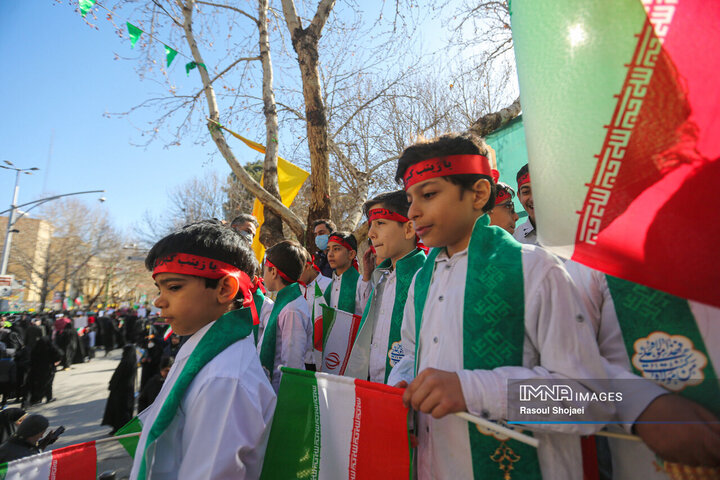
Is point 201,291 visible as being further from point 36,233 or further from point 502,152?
point 36,233

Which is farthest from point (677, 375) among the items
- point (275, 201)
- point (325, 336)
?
point (275, 201)

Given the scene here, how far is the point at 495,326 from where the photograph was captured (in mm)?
1318

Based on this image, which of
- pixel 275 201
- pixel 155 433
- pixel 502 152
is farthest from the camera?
pixel 275 201

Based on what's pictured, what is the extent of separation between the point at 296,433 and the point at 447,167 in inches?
54.0

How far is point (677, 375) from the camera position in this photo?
1.10 m

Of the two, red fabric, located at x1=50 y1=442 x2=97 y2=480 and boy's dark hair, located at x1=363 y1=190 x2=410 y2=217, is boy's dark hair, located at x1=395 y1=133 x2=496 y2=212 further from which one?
red fabric, located at x1=50 y1=442 x2=97 y2=480

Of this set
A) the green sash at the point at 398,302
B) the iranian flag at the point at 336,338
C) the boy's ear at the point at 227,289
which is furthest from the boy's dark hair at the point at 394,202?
the boy's ear at the point at 227,289

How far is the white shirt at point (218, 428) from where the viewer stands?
1391mm

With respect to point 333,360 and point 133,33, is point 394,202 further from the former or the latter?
point 133,33

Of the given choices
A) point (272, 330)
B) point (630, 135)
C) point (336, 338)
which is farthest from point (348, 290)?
point (630, 135)

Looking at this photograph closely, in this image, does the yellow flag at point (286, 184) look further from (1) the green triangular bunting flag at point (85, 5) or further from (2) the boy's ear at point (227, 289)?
(2) the boy's ear at point (227, 289)

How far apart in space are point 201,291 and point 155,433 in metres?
0.64

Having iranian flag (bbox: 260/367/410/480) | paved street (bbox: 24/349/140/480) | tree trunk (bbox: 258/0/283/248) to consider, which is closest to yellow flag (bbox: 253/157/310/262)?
tree trunk (bbox: 258/0/283/248)

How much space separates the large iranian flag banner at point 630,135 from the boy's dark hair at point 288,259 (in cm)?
291
